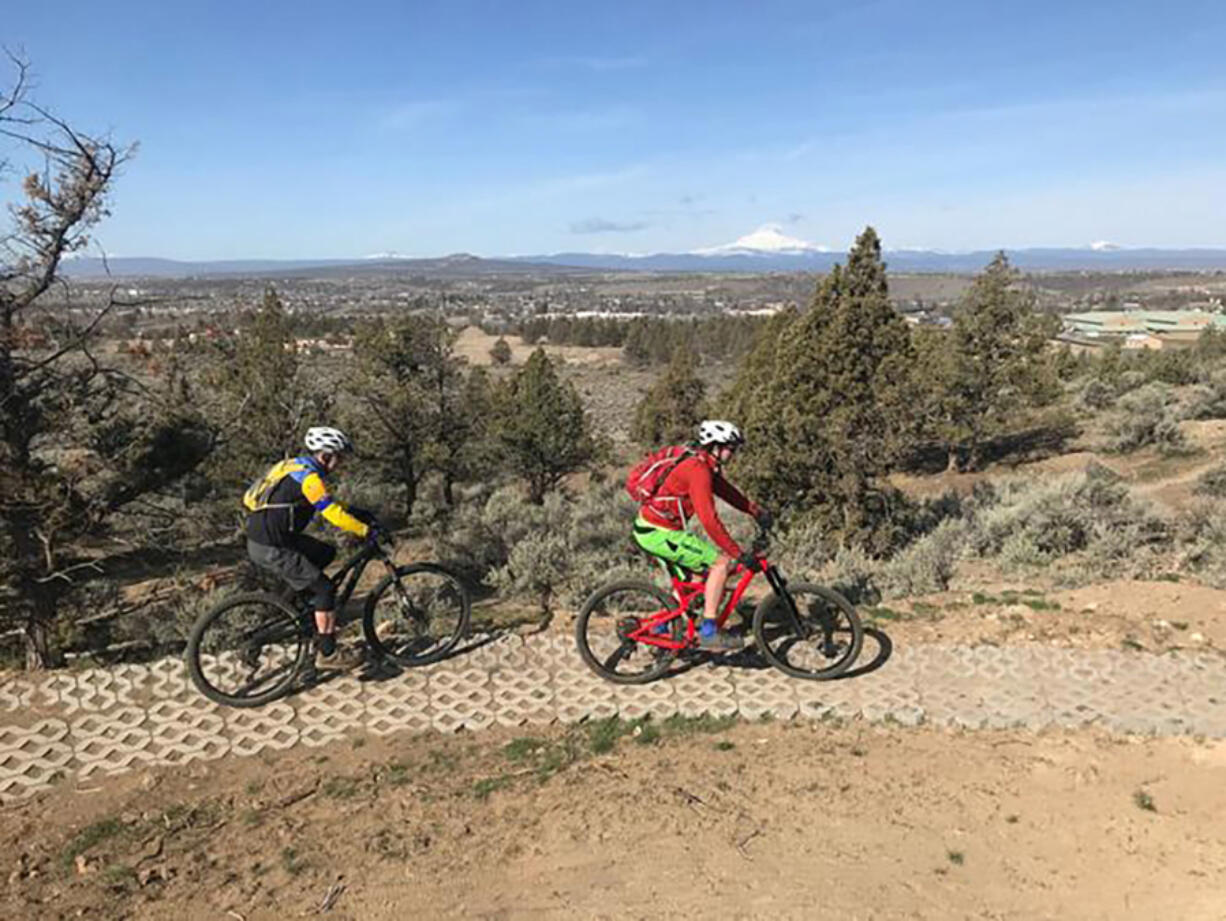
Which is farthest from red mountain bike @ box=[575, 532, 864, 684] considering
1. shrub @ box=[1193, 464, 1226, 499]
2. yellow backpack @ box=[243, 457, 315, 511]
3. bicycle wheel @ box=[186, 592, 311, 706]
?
shrub @ box=[1193, 464, 1226, 499]

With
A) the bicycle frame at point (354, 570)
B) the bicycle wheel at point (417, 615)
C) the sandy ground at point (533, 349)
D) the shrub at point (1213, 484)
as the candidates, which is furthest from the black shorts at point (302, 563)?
the sandy ground at point (533, 349)

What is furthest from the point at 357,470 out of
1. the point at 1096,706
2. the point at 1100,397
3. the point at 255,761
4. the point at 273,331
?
the point at 1100,397

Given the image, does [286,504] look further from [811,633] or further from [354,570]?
[811,633]

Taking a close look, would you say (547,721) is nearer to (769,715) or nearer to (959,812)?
(769,715)

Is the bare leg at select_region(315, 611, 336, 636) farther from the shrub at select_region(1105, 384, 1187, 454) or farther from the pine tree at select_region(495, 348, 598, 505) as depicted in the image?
the shrub at select_region(1105, 384, 1187, 454)

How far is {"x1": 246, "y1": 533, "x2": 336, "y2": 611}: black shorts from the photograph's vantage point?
588 centimetres

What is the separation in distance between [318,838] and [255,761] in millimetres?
1102

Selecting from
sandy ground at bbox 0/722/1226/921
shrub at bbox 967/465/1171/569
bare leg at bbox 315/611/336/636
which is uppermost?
bare leg at bbox 315/611/336/636

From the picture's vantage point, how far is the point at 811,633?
258 inches

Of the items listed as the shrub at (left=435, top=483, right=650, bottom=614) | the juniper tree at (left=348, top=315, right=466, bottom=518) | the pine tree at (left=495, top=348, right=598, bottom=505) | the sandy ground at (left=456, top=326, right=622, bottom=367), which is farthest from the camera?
the sandy ground at (left=456, top=326, right=622, bottom=367)

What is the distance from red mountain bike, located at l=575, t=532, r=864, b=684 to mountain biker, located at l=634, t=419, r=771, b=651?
0.14m

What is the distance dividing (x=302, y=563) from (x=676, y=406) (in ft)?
88.3

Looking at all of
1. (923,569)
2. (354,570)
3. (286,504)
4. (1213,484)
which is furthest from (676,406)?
(286,504)

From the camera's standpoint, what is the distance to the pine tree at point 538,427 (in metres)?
26.4
